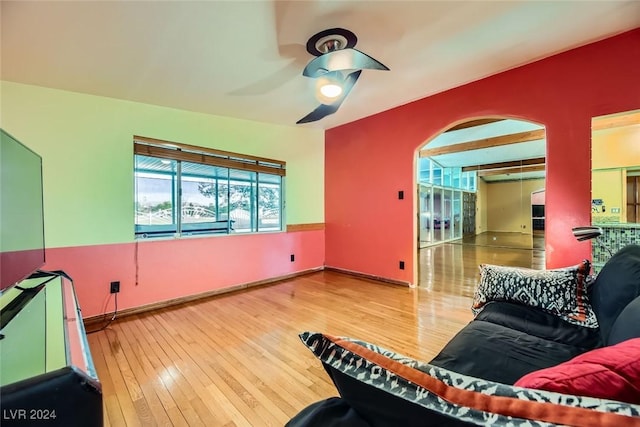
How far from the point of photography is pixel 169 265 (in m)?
3.32

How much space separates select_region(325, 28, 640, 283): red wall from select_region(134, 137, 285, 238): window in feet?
3.89

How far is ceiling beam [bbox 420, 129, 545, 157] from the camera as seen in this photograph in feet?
16.1

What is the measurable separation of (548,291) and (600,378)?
1.53 meters

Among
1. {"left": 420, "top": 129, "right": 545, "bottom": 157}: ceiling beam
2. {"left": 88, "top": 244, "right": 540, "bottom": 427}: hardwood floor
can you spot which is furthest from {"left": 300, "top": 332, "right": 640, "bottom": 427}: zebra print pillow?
{"left": 420, "top": 129, "right": 545, "bottom": 157}: ceiling beam

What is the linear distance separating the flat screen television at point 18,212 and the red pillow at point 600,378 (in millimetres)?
2040

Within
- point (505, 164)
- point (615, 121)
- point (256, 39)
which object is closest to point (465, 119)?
point (615, 121)

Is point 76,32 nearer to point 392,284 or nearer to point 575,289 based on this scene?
point 575,289

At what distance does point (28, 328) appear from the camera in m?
1.19

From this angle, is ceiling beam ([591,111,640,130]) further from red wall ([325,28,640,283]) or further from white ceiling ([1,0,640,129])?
white ceiling ([1,0,640,129])

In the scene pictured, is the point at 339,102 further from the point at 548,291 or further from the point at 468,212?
the point at 468,212

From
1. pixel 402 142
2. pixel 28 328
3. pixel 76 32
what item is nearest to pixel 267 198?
pixel 402 142

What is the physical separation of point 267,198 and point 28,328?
3.28 m

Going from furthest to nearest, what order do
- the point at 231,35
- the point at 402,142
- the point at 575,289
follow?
the point at 402,142 < the point at 231,35 < the point at 575,289

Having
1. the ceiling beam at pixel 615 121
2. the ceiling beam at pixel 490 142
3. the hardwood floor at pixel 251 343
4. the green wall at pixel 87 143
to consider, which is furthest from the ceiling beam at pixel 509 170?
the green wall at pixel 87 143
